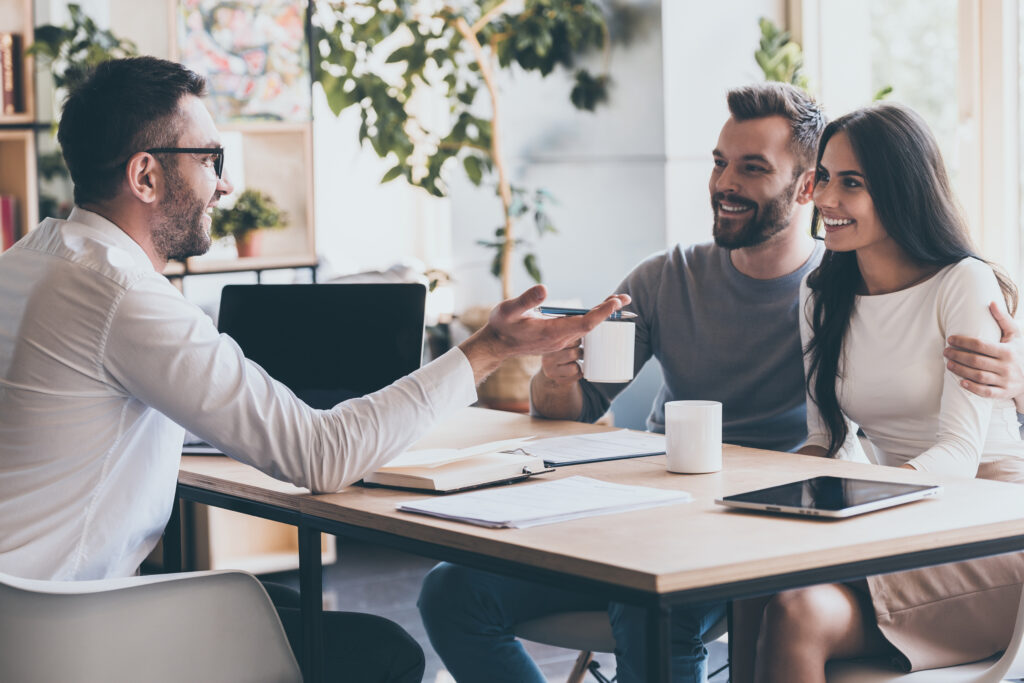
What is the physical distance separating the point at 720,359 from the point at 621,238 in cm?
170

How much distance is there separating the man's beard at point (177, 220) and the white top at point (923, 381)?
1.17 metres

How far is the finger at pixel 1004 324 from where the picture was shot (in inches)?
78.0

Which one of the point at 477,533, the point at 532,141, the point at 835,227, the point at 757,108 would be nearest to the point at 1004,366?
the point at 835,227

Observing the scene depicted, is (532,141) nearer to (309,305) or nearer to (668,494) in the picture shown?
(309,305)

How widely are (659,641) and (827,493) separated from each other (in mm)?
417

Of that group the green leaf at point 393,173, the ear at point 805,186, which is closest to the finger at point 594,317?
the ear at point 805,186

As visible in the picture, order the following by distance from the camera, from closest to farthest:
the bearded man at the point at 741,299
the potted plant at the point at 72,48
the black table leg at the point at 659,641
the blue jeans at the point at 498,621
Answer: the black table leg at the point at 659,641 → the blue jeans at the point at 498,621 → the bearded man at the point at 741,299 → the potted plant at the point at 72,48

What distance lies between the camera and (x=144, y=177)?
5.68ft

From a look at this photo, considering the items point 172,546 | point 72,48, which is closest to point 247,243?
point 72,48

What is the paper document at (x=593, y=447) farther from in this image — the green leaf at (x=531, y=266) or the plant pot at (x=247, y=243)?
the plant pot at (x=247, y=243)

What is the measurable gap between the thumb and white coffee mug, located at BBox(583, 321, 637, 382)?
30cm

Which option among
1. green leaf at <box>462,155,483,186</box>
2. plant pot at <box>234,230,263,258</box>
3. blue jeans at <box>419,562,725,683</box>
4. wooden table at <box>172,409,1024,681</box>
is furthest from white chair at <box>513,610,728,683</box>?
green leaf at <box>462,155,483,186</box>

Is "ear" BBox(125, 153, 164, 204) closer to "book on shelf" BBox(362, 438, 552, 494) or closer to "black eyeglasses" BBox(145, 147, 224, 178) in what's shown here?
"black eyeglasses" BBox(145, 147, 224, 178)

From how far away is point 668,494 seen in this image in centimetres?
155
